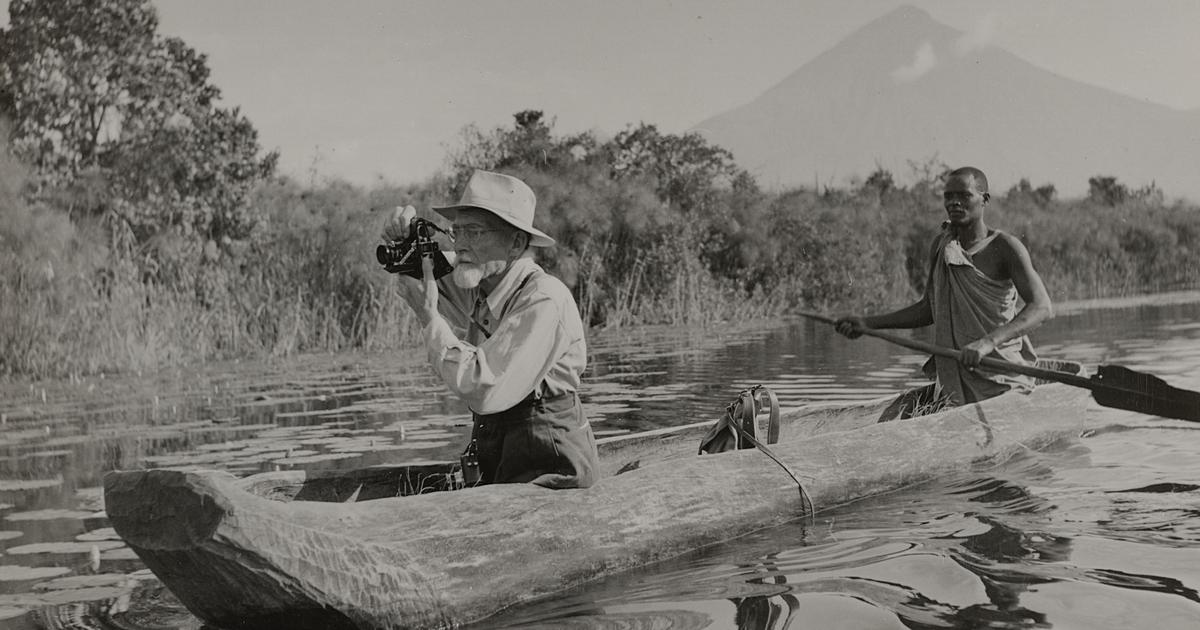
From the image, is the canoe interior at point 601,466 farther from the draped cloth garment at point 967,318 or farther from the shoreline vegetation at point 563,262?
the shoreline vegetation at point 563,262

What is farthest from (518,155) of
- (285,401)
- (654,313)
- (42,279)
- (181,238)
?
(285,401)

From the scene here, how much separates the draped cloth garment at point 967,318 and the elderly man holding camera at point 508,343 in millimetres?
3338

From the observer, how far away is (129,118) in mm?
13672

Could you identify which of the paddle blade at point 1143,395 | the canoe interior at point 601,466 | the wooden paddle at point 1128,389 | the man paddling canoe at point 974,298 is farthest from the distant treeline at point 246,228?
the paddle blade at point 1143,395

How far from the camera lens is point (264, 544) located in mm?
3400

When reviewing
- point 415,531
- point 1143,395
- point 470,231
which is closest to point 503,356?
point 470,231

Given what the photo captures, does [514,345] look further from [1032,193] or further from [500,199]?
[1032,193]

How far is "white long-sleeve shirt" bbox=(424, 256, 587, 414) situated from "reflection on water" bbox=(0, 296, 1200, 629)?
2.48 feet

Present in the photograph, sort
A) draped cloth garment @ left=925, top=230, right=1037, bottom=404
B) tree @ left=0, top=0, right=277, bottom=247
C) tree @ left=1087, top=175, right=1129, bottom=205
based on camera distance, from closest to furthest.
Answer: draped cloth garment @ left=925, top=230, right=1037, bottom=404 < tree @ left=0, top=0, right=277, bottom=247 < tree @ left=1087, top=175, right=1129, bottom=205

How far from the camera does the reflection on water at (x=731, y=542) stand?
389 cm

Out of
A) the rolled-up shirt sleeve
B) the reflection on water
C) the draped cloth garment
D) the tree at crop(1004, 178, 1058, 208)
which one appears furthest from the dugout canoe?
the tree at crop(1004, 178, 1058, 208)

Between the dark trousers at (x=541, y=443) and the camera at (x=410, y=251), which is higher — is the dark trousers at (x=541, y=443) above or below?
below

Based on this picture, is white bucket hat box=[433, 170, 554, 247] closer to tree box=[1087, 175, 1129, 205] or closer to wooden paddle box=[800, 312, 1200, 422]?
wooden paddle box=[800, 312, 1200, 422]

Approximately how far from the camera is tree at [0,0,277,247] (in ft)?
42.9
